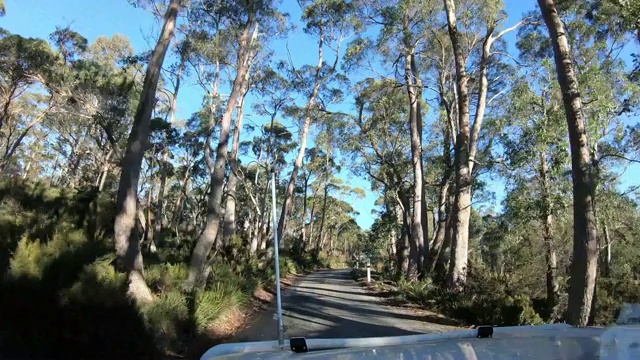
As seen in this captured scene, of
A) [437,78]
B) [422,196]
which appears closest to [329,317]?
[422,196]

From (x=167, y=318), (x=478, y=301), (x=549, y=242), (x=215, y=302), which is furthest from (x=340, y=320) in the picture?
(x=549, y=242)

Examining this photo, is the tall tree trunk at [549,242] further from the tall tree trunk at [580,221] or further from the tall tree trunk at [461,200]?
the tall tree trunk at [580,221]

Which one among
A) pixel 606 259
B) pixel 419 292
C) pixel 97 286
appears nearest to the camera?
pixel 97 286

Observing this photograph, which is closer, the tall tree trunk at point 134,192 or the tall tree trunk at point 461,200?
the tall tree trunk at point 134,192

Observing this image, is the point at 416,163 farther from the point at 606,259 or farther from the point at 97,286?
the point at 606,259

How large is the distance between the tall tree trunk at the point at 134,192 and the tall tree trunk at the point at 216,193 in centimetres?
258

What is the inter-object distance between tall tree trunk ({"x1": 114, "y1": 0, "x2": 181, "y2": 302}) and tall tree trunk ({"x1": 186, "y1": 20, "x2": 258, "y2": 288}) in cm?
258

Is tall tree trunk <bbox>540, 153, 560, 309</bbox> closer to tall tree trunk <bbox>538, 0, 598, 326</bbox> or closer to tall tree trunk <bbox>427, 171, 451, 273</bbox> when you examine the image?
tall tree trunk <bbox>427, 171, 451, 273</bbox>

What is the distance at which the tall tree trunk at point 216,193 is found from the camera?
1352cm

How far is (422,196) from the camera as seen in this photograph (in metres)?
23.9

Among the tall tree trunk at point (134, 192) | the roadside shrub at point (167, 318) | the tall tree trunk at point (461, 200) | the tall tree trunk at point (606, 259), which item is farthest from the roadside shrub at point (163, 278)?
the tall tree trunk at point (606, 259)

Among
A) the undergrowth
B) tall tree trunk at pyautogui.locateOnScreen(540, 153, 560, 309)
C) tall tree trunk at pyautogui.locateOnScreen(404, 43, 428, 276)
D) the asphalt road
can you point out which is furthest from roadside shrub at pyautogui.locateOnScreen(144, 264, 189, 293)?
tall tree trunk at pyautogui.locateOnScreen(540, 153, 560, 309)

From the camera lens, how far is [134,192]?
35.3 feet

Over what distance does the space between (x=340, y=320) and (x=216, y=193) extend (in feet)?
17.9
